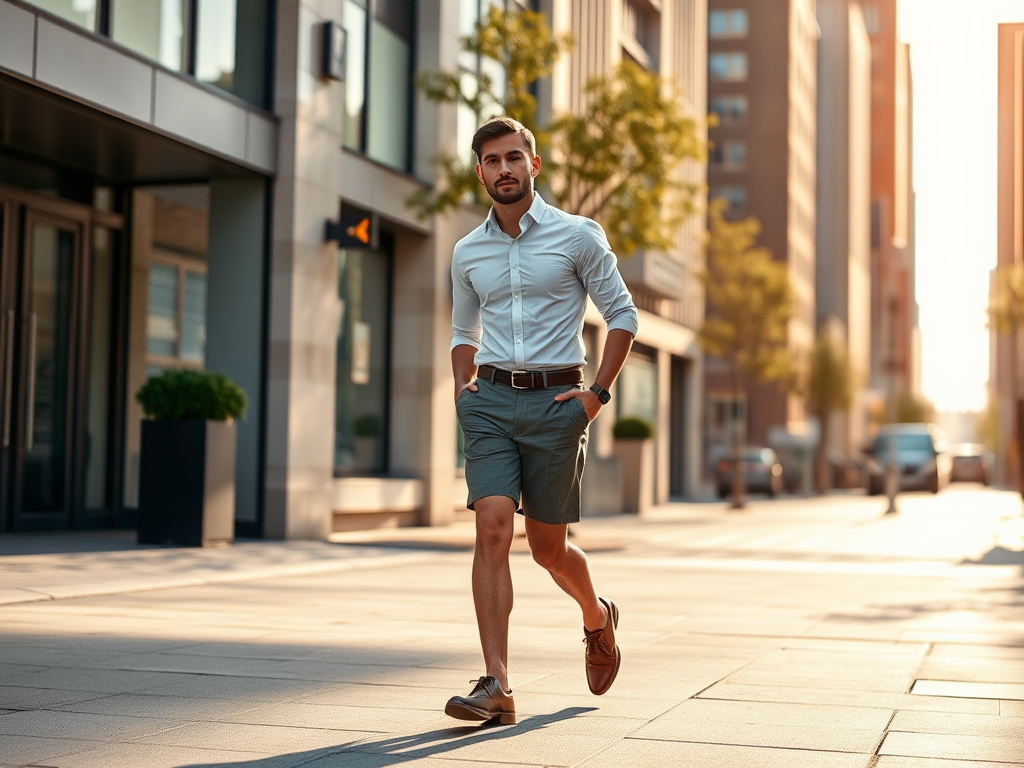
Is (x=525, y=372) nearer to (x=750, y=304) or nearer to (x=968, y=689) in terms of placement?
(x=968, y=689)

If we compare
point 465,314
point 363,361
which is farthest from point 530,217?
point 363,361

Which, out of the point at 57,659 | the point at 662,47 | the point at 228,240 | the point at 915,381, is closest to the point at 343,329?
the point at 228,240

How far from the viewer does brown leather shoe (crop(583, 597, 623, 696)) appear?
511 centimetres

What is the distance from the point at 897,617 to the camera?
884 centimetres

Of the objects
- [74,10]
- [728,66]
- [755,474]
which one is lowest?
[755,474]

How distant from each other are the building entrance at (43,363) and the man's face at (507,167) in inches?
384

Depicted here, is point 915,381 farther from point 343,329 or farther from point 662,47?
point 343,329

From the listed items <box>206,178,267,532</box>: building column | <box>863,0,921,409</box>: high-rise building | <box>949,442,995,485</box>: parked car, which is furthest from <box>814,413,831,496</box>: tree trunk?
<box>863,0,921,409</box>: high-rise building

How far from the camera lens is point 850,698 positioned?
5.41 m

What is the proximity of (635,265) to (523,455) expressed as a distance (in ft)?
85.6

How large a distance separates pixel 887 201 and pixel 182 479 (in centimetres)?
11802

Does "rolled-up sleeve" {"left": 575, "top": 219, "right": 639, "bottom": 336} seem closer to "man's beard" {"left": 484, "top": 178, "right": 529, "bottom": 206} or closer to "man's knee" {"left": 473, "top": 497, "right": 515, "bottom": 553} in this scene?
"man's beard" {"left": 484, "top": 178, "right": 529, "bottom": 206}

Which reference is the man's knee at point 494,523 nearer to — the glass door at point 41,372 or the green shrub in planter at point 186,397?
the green shrub in planter at point 186,397

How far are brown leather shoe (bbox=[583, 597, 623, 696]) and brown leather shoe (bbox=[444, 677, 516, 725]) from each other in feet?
1.83
